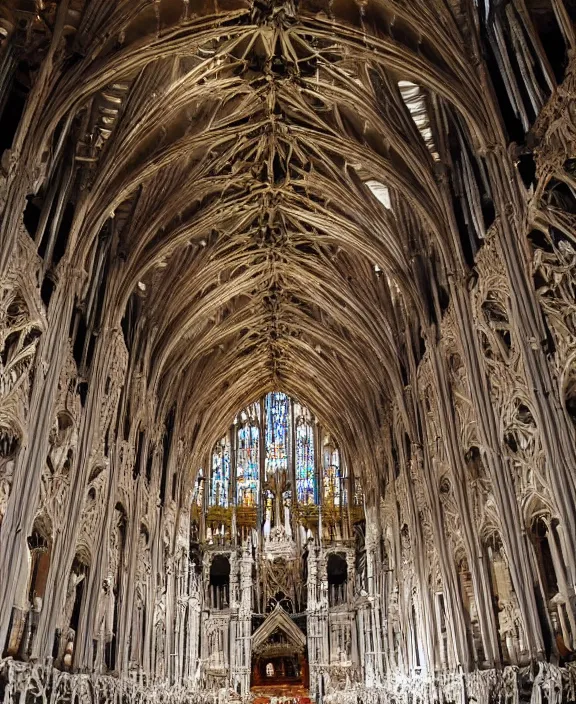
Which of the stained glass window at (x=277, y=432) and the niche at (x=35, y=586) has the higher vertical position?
the stained glass window at (x=277, y=432)

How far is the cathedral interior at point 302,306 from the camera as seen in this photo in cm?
1230

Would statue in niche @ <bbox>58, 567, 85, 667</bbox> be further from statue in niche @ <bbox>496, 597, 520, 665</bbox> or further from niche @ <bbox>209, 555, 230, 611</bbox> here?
niche @ <bbox>209, 555, 230, 611</bbox>

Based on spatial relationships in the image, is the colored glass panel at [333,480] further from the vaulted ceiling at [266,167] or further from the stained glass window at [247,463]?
the vaulted ceiling at [266,167]

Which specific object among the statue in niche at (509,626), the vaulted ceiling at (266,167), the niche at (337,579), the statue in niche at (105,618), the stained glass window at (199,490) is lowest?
the statue in niche at (509,626)

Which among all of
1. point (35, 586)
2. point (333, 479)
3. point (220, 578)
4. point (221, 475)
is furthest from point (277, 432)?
point (35, 586)

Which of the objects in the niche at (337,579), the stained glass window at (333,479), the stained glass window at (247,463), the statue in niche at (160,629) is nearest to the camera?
the statue in niche at (160,629)

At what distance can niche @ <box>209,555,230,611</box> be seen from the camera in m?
31.2

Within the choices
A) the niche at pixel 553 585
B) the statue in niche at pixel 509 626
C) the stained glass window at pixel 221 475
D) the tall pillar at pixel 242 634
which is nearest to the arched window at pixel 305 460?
the stained glass window at pixel 221 475

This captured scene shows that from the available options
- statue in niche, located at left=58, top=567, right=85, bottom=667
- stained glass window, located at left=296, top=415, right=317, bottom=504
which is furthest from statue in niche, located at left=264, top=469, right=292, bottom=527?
statue in niche, located at left=58, top=567, right=85, bottom=667

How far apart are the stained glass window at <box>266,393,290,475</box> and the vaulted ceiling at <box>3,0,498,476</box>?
25.5 ft

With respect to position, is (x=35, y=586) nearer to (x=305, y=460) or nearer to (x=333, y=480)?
(x=333, y=480)

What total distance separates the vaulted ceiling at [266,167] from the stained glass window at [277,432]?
7.79 m

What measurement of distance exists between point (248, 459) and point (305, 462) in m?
3.02

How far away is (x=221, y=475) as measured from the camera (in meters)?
34.5
